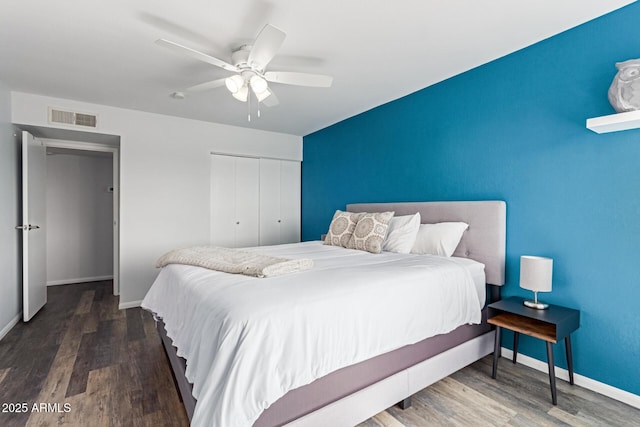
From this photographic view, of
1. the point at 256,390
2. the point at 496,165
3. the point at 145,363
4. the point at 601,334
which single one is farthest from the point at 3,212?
the point at 601,334

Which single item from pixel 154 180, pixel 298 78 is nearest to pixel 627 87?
pixel 298 78

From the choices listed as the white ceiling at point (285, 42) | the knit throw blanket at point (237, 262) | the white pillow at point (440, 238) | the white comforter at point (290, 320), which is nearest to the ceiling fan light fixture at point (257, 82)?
the white ceiling at point (285, 42)

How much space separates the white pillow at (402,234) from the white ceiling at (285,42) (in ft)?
4.48

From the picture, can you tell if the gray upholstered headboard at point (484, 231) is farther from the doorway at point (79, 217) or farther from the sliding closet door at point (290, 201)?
the doorway at point (79, 217)

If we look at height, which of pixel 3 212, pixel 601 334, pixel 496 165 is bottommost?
pixel 601 334

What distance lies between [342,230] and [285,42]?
1.77 metres

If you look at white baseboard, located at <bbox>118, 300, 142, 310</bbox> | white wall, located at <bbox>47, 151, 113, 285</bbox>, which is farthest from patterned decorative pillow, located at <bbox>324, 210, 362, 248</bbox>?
white wall, located at <bbox>47, 151, 113, 285</bbox>

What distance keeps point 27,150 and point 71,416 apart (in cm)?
283

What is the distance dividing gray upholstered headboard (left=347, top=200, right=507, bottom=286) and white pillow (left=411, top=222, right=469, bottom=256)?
0.08 metres

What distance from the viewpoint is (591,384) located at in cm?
202

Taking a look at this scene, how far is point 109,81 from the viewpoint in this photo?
293cm

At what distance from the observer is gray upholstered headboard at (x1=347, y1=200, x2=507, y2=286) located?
2.45m

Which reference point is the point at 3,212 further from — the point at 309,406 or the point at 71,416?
the point at 309,406

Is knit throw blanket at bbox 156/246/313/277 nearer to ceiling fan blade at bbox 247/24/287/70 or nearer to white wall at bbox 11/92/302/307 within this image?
ceiling fan blade at bbox 247/24/287/70
